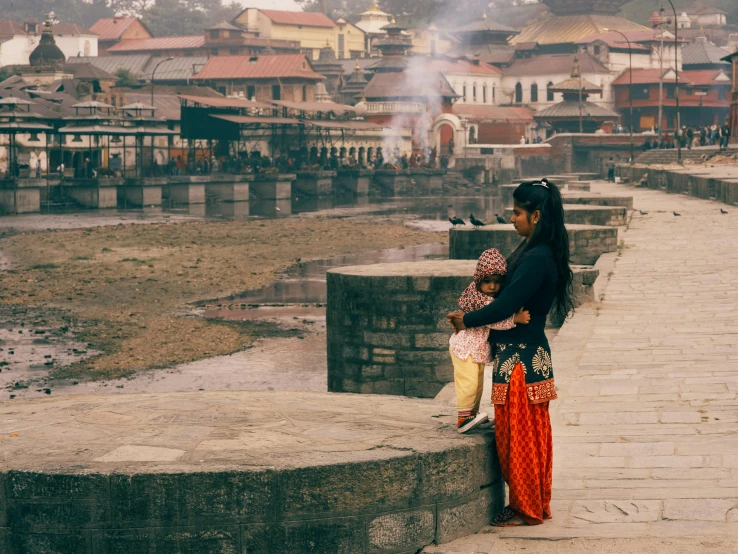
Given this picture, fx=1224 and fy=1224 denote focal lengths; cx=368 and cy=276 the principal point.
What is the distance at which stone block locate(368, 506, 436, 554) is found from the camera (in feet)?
17.6

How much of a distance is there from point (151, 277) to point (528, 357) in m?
22.1

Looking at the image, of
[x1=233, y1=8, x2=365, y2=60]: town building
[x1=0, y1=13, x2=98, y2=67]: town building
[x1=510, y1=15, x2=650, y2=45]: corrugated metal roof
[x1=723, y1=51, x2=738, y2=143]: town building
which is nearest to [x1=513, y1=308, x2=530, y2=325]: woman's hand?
[x1=723, y1=51, x2=738, y2=143]: town building

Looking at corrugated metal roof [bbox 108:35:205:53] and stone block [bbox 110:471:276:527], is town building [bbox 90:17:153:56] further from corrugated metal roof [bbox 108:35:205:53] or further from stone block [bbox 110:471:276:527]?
stone block [bbox 110:471:276:527]

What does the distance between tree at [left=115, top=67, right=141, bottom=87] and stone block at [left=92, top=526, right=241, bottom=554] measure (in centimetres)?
8879

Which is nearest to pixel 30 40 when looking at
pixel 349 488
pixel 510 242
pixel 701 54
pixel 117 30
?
pixel 117 30

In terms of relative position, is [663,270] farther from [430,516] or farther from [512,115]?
[512,115]

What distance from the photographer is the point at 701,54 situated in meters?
103

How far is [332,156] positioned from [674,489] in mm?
70218

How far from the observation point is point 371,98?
298 feet

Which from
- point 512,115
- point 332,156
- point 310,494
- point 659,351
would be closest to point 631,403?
point 659,351

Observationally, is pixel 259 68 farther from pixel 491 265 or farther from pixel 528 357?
pixel 528 357

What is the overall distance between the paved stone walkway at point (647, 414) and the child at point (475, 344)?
59 cm

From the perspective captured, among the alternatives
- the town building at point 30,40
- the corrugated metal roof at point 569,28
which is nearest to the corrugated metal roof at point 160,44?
the town building at point 30,40

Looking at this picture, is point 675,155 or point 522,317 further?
point 675,155
